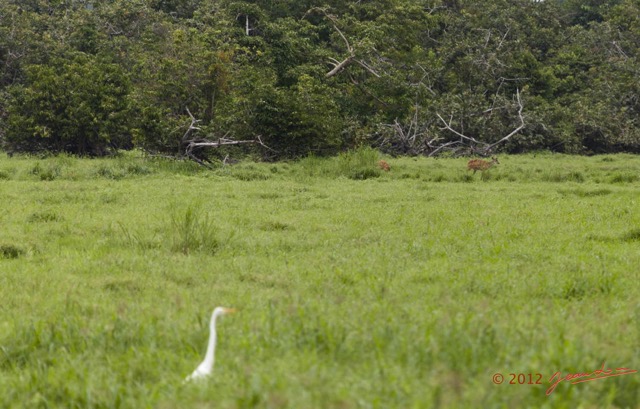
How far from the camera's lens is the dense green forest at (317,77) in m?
22.5

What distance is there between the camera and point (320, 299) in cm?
567

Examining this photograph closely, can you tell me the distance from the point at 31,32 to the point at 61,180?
14.4 meters

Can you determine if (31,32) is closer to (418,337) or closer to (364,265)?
(364,265)

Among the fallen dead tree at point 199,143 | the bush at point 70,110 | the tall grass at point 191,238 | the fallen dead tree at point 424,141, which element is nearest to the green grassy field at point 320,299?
the tall grass at point 191,238

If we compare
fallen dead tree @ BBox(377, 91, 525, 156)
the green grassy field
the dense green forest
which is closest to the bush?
the dense green forest

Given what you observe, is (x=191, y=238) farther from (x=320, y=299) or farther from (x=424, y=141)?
(x=424, y=141)

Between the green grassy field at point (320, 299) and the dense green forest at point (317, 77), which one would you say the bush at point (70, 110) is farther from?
the green grassy field at point (320, 299)

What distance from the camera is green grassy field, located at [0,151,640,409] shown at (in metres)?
3.53

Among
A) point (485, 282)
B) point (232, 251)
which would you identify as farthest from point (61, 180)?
point (485, 282)

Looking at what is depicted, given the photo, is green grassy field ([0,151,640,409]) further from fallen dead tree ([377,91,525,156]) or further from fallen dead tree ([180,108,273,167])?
fallen dead tree ([377,91,525,156])

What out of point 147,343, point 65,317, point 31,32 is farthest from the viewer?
point 31,32

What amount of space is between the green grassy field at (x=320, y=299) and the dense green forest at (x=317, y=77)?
9.04m

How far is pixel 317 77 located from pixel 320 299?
21980 millimetres

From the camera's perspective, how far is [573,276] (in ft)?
21.8
